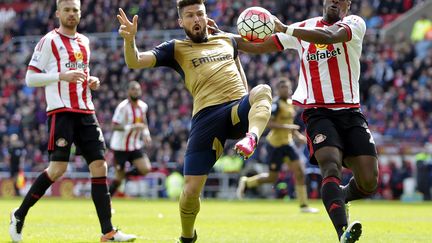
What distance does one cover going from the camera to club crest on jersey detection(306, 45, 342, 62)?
893 centimetres

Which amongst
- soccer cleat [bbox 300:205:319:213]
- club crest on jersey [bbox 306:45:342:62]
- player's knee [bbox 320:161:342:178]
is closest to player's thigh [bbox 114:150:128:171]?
soccer cleat [bbox 300:205:319:213]

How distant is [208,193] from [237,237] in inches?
643

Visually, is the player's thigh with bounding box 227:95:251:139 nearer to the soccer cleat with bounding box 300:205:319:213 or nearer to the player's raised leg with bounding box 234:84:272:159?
the player's raised leg with bounding box 234:84:272:159

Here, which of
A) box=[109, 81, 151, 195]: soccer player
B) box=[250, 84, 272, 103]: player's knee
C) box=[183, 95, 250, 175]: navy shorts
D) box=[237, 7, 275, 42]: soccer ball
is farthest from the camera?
box=[109, 81, 151, 195]: soccer player

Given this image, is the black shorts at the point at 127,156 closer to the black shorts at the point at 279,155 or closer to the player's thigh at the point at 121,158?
the player's thigh at the point at 121,158

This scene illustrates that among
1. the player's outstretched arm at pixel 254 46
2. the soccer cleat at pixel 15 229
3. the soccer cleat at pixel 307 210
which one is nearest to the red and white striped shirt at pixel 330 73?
the player's outstretched arm at pixel 254 46

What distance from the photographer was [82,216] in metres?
15.6

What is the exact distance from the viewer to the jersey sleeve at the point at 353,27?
8484mm

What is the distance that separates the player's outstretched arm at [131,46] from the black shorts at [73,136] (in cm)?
187

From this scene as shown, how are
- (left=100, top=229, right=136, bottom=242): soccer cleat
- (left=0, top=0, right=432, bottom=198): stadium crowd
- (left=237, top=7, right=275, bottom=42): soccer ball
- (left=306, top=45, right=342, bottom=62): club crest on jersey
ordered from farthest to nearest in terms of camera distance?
(left=0, top=0, right=432, bottom=198): stadium crowd
(left=100, top=229, right=136, bottom=242): soccer cleat
(left=306, top=45, right=342, bottom=62): club crest on jersey
(left=237, top=7, right=275, bottom=42): soccer ball

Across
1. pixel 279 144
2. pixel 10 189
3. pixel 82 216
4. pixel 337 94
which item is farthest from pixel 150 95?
pixel 337 94

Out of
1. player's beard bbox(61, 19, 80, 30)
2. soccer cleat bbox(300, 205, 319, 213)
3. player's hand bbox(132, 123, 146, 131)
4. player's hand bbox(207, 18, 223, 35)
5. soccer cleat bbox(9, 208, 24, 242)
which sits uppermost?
player's beard bbox(61, 19, 80, 30)

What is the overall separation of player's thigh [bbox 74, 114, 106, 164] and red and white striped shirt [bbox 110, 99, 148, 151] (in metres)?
8.80

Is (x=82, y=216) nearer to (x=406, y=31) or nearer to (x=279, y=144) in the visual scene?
(x=279, y=144)
